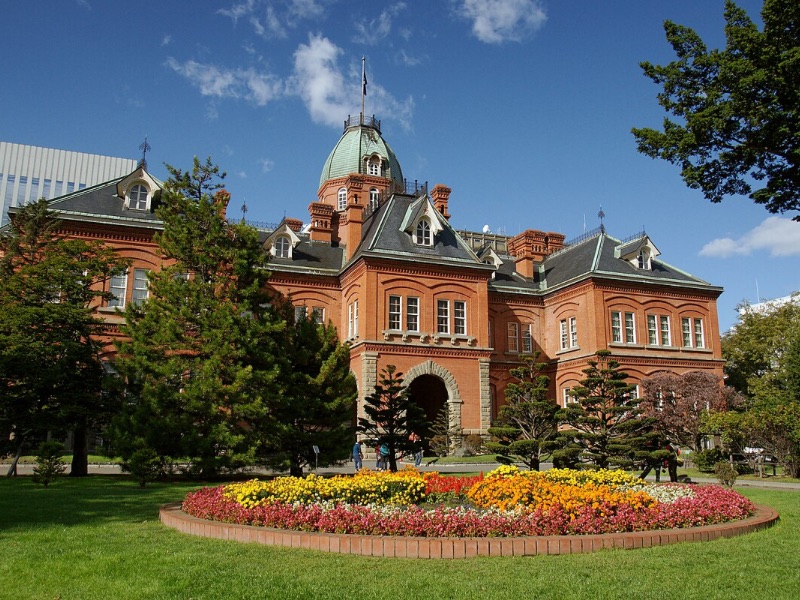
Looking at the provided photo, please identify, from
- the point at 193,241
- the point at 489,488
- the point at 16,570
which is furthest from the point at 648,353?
the point at 16,570

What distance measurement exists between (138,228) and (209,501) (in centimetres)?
2366

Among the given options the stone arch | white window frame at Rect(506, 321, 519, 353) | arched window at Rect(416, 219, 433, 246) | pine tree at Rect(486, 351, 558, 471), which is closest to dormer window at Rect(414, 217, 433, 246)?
arched window at Rect(416, 219, 433, 246)

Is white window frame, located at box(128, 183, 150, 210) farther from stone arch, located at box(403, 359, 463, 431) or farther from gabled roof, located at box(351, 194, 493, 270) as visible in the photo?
stone arch, located at box(403, 359, 463, 431)

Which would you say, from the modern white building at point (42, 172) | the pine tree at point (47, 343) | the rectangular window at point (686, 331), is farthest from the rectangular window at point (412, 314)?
the modern white building at point (42, 172)

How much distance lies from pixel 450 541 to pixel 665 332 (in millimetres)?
34208

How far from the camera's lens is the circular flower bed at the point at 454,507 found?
8625 millimetres

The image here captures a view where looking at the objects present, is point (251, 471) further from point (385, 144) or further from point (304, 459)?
point (385, 144)

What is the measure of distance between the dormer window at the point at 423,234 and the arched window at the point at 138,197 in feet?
45.9

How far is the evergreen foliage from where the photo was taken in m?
14.7

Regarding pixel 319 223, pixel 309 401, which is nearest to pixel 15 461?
pixel 309 401

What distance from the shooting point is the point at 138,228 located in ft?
102

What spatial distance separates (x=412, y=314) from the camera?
3409 centimetres

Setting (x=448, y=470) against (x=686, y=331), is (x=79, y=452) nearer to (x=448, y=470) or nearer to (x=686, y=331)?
(x=448, y=470)

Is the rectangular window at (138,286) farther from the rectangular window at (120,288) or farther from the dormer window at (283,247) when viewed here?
the dormer window at (283,247)
